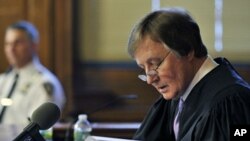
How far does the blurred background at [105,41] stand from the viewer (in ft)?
12.0

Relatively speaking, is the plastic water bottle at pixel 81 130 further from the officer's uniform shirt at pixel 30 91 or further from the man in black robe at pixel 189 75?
the officer's uniform shirt at pixel 30 91

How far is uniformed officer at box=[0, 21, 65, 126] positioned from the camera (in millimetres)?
3404

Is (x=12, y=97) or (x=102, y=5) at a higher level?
(x=102, y=5)

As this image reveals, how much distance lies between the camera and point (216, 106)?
1.70 meters

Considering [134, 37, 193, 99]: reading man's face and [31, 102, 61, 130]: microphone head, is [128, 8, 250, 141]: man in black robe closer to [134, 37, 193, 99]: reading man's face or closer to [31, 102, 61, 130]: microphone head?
[134, 37, 193, 99]: reading man's face

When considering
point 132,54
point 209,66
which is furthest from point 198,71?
point 132,54

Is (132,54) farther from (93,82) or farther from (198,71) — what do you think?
(93,82)

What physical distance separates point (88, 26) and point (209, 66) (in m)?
1.95

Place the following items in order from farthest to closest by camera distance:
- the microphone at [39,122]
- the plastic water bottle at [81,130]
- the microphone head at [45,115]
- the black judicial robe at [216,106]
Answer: the plastic water bottle at [81,130]
the black judicial robe at [216,106]
the microphone head at [45,115]
the microphone at [39,122]

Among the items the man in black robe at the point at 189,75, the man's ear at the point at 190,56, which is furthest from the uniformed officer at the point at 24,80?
the man's ear at the point at 190,56

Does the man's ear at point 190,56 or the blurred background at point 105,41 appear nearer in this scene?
the man's ear at point 190,56

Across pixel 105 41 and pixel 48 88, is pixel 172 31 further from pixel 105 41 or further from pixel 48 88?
pixel 105 41

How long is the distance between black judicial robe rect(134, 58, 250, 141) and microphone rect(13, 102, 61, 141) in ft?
1.53

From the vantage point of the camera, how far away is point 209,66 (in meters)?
1.89
